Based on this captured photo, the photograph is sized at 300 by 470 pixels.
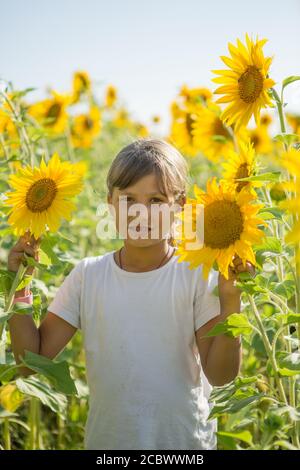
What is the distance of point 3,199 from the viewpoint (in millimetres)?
1432

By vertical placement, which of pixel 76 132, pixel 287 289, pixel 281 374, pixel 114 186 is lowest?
pixel 281 374

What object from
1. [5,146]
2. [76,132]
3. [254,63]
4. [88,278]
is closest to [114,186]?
[88,278]

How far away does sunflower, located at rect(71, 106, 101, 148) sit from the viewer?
512 cm

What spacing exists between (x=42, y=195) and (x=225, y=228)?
16.4 inches

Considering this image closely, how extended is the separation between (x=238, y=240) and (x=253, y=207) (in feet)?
0.20

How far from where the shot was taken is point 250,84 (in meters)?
1.35

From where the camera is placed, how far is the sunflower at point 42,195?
1.38 metres

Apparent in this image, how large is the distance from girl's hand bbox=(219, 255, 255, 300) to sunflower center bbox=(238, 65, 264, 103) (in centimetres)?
34

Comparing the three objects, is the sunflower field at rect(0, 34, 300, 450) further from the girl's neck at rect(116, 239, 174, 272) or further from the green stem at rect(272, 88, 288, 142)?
the girl's neck at rect(116, 239, 174, 272)

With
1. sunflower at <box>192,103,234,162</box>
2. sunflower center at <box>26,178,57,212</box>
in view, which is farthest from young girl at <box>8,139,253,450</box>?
sunflower at <box>192,103,234,162</box>
